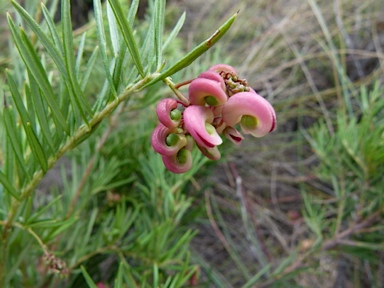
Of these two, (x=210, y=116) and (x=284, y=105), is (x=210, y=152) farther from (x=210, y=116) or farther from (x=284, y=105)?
(x=284, y=105)

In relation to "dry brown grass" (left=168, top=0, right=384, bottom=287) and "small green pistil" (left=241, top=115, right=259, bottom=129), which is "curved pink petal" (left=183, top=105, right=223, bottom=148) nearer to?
"small green pistil" (left=241, top=115, right=259, bottom=129)

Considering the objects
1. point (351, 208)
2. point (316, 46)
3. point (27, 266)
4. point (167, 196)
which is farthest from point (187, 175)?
point (316, 46)

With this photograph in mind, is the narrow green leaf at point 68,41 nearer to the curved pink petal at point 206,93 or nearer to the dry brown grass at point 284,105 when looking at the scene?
the curved pink petal at point 206,93

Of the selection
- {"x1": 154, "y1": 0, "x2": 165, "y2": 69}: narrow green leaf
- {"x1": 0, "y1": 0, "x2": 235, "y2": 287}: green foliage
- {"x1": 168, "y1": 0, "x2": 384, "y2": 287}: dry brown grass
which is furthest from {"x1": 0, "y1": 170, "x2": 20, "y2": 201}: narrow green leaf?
{"x1": 168, "y1": 0, "x2": 384, "y2": 287}: dry brown grass

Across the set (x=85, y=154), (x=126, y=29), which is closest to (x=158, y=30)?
(x=126, y=29)

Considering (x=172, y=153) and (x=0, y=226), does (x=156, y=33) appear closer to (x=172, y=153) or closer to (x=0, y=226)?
(x=172, y=153)

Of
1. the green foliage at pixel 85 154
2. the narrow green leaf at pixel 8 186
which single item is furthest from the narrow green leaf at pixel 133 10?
the narrow green leaf at pixel 8 186
